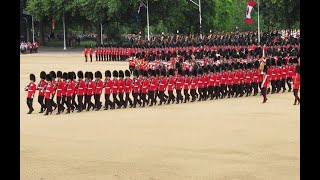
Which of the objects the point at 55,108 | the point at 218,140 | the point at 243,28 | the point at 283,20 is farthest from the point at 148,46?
the point at 243,28

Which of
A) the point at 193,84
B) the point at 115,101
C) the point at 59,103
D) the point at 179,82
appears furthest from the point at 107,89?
the point at 193,84

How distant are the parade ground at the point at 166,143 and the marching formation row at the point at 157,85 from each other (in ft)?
1.61

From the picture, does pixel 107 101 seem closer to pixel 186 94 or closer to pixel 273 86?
pixel 186 94

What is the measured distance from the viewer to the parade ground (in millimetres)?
11111

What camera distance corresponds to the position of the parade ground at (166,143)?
11.1 m

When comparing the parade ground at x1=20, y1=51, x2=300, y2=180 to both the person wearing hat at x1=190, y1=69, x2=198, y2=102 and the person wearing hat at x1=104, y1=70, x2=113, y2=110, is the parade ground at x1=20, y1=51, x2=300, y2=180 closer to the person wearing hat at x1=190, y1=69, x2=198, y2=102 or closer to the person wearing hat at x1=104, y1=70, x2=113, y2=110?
the person wearing hat at x1=104, y1=70, x2=113, y2=110

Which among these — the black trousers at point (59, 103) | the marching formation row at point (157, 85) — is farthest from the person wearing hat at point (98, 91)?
the black trousers at point (59, 103)

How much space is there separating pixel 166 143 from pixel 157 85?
281 inches

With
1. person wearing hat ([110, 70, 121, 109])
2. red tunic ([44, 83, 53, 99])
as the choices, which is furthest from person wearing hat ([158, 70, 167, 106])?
red tunic ([44, 83, 53, 99])

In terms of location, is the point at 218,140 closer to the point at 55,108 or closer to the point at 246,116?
the point at 246,116
